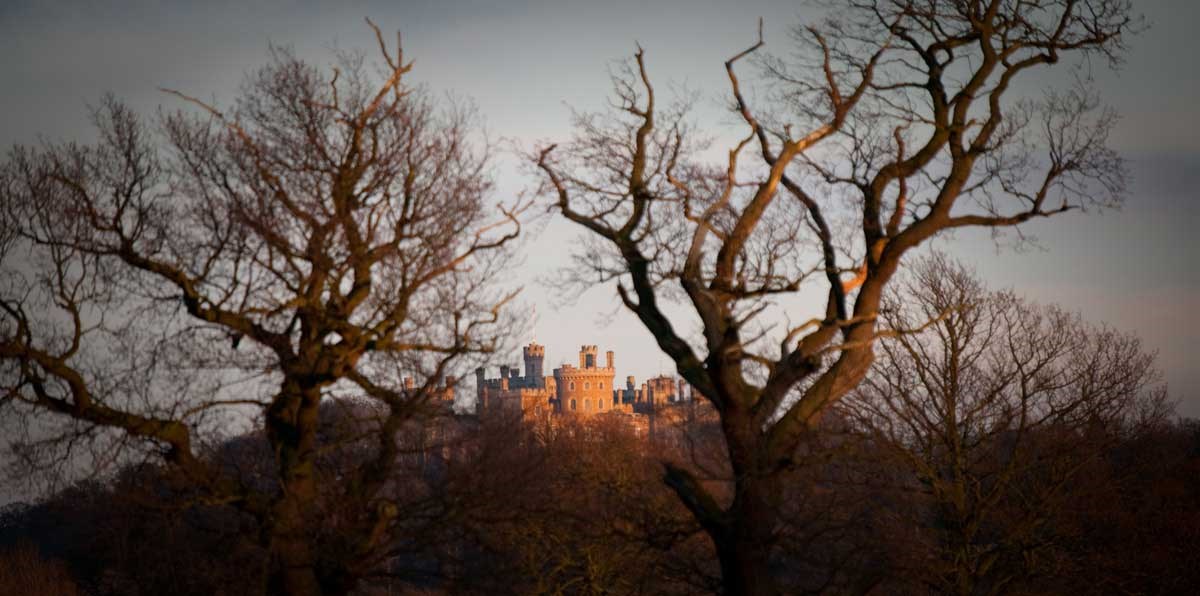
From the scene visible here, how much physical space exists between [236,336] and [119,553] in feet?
15.7

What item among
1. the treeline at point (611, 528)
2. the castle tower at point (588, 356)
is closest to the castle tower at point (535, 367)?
the castle tower at point (588, 356)

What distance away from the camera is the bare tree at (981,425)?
58.5 feet

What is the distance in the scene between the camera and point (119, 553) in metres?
14.5

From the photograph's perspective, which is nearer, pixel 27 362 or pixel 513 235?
pixel 27 362

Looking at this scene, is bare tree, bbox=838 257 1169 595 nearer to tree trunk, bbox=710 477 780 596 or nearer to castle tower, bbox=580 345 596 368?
tree trunk, bbox=710 477 780 596

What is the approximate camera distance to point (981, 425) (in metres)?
19.0

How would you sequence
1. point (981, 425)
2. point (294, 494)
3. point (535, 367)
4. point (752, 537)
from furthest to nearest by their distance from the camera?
point (535, 367) → point (981, 425) → point (294, 494) → point (752, 537)

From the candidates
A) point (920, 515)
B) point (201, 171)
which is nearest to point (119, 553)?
point (201, 171)

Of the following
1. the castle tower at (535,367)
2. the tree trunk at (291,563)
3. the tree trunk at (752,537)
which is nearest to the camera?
the tree trunk at (752,537)

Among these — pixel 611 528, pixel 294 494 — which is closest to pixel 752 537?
pixel 611 528

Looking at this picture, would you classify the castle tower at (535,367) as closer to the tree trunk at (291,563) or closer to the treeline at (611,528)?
the treeline at (611,528)

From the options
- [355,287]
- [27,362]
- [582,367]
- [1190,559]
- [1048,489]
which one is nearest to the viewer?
[27,362]

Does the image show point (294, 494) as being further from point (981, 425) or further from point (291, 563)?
point (981, 425)

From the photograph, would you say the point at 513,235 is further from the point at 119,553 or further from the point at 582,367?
the point at 582,367
